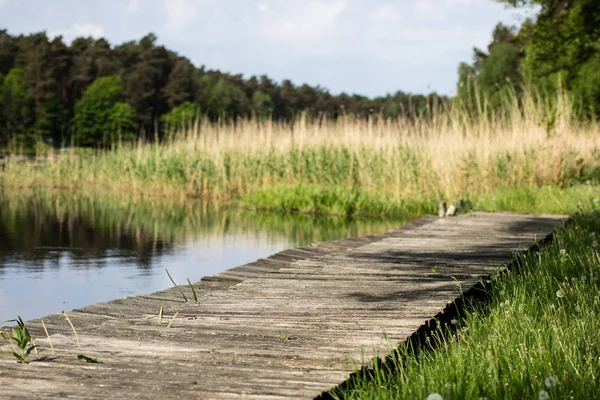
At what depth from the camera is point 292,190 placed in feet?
47.6

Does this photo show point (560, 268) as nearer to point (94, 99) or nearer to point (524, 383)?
point (524, 383)

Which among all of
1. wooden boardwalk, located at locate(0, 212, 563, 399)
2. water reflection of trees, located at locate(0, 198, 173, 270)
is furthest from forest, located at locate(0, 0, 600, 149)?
wooden boardwalk, located at locate(0, 212, 563, 399)

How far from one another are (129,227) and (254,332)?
8.83m

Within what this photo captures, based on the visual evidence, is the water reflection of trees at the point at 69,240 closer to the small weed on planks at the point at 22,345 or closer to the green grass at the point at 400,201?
the green grass at the point at 400,201

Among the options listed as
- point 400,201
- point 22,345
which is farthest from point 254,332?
point 400,201

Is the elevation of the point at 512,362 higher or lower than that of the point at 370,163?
lower

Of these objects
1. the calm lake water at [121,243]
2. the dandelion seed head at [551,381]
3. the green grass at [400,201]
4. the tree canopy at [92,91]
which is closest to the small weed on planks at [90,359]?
the dandelion seed head at [551,381]

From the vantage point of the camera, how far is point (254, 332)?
326 cm

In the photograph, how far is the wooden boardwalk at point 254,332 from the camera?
2512 mm

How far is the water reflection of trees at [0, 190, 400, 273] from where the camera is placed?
30.5ft

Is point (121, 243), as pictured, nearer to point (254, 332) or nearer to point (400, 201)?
point (400, 201)

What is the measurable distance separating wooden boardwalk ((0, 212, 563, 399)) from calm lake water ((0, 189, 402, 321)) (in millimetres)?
1560

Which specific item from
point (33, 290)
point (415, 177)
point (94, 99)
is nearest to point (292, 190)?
point (415, 177)

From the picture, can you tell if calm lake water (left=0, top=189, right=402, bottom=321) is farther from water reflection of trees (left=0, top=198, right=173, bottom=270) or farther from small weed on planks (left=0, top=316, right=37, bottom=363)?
small weed on planks (left=0, top=316, right=37, bottom=363)
